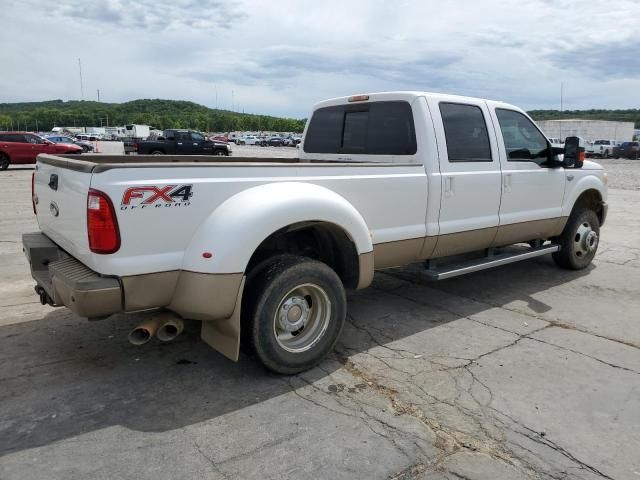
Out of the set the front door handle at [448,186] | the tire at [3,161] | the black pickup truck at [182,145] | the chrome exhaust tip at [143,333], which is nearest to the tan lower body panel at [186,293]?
the chrome exhaust tip at [143,333]

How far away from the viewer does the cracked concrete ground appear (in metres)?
2.77

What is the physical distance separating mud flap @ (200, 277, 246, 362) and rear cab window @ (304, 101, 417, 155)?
2.26m

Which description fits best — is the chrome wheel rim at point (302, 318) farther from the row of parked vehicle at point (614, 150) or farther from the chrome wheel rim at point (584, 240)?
the row of parked vehicle at point (614, 150)

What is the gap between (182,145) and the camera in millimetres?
29422

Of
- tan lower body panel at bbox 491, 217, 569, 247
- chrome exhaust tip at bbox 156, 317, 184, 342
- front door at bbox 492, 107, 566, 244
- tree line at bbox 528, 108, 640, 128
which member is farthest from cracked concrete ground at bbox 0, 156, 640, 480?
tree line at bbox 528, 108, 640, 128

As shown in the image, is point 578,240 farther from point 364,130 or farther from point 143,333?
point 143,333

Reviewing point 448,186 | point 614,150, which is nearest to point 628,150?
point 614,150

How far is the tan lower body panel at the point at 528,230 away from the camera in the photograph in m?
5.43

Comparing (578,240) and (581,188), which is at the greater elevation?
(581,188)

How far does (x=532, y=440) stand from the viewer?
300cm

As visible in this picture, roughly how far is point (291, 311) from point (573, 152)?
388 centimetres

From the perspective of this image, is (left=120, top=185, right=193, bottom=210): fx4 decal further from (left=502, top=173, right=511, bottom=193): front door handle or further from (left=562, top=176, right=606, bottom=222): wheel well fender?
(left=562, top=176, right=606, bottom=222): wheel well fender

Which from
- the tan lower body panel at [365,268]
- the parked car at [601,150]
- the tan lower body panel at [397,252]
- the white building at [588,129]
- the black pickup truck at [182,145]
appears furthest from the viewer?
the white building at [588,129]

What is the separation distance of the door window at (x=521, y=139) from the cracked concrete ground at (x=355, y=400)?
158cm
